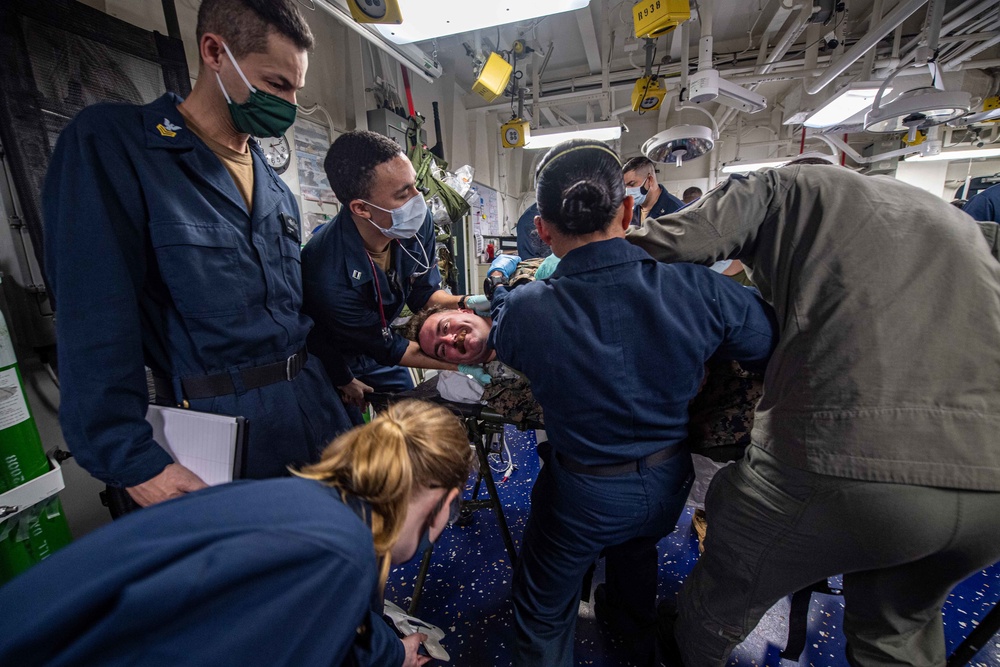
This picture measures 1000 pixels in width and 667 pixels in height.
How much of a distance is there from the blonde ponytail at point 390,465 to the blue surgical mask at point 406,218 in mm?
997

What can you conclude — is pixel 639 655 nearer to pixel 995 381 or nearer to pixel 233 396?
pixel 995 381

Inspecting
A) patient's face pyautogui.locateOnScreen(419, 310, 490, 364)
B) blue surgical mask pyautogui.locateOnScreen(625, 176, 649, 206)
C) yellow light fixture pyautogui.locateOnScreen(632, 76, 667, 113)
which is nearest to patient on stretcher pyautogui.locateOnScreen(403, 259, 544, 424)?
patient's face pyautogui.locateOnScreen(419, 310, 490, 364)

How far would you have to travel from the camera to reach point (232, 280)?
1.08 metres

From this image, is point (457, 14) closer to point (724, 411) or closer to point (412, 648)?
point (724, 411)

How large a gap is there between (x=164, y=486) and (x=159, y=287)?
52 cm

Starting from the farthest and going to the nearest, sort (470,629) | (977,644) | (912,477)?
(470,629)
(977,644)
(912,477)

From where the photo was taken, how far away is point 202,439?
3.31ft

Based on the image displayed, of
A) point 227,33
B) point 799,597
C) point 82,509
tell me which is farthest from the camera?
point 82,509

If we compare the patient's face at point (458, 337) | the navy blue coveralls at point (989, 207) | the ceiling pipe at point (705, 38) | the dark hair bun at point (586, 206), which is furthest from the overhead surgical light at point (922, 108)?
the patient's face at point (458, 337)

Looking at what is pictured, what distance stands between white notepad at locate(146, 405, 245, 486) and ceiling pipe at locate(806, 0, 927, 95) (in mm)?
4008

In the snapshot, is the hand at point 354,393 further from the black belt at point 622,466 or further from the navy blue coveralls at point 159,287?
the black belt at point 622,466

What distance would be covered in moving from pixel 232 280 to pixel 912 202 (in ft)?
5.88

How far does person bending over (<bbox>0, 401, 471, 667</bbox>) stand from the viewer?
0.39 m

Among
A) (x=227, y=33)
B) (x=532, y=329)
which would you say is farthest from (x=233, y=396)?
(x=227, y=33)
